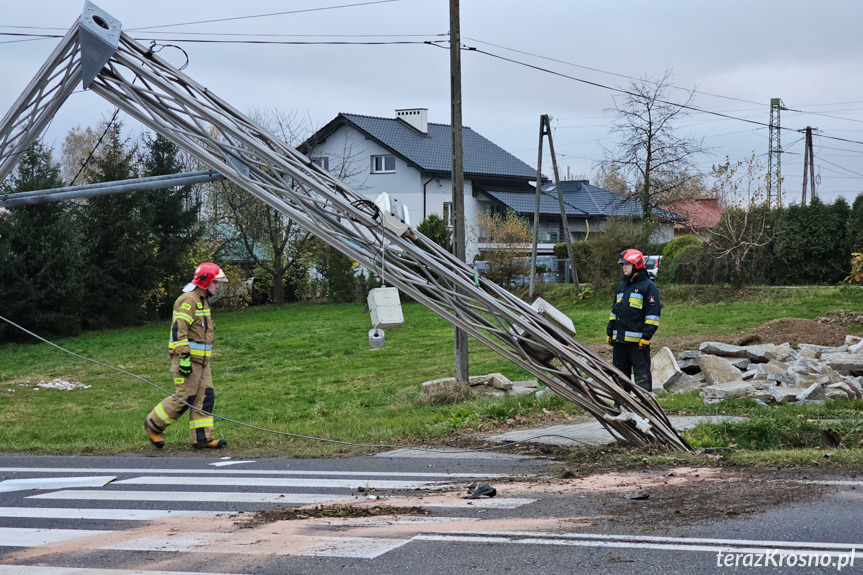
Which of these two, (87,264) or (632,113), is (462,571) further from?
(632,113)

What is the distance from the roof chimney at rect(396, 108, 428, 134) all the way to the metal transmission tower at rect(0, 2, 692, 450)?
1679 inches

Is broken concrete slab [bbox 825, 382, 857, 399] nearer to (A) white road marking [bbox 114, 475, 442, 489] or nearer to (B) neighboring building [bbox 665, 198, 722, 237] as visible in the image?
(A) white road marking [bbox 114, 475, 442, 489]

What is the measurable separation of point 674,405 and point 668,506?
212 inches

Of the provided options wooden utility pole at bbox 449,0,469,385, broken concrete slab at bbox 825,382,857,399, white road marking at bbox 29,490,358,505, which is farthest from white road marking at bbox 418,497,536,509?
wooden utility pole at bbox 449,0,469,385

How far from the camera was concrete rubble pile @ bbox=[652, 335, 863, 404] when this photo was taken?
33.7ft

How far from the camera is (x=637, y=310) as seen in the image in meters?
9.55

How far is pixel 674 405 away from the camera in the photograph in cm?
1057

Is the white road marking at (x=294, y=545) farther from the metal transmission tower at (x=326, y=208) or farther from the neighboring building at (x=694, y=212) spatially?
the neighboring building at (x=694, y=212)

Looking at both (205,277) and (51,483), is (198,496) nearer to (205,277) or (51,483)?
(51,483)

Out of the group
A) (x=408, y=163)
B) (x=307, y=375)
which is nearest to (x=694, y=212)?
(x=408, y=163)

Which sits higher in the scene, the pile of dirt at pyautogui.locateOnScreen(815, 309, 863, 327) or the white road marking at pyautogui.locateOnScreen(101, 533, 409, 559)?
the pile of dirt at pyautogui.locateOnScreen(815, 309, 863, 327)

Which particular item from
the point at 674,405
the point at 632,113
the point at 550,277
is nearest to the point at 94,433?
the point at 674,405

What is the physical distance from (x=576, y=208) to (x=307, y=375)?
3650 centimetres

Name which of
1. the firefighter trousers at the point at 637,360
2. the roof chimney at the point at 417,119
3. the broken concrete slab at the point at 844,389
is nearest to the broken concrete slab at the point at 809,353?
the broken concrete slab at the point at 844,389
